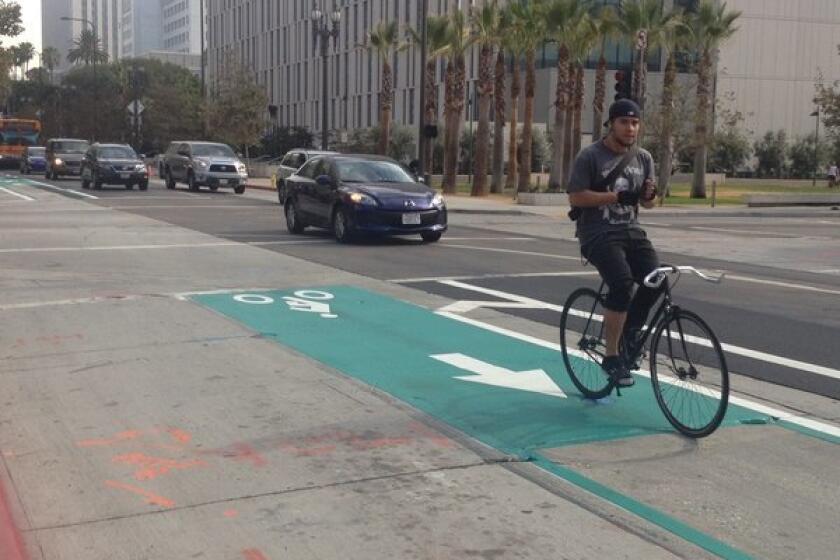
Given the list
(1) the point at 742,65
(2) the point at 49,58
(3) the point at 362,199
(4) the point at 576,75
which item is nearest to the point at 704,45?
(4) the point at 576,75

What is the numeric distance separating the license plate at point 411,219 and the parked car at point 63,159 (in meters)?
32.2

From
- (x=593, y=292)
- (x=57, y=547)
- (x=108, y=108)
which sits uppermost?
(x=108, y=108)

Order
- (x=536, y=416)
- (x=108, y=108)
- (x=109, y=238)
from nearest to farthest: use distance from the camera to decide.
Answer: (x=536, y=416) < (x=109, y=238) < (x=108, y=108)

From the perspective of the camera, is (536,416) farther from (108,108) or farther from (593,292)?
(108,108)

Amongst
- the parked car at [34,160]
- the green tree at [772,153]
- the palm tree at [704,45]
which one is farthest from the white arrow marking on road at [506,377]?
the green tree at [772,153]

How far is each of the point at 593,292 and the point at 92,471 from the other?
351 cm

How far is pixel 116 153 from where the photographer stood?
124 feet

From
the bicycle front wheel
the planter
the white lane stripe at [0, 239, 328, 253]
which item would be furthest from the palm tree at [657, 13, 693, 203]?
the bicycle front wheel

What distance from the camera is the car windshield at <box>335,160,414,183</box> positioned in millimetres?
18516

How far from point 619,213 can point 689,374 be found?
1.09 m

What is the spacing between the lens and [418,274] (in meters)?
13.9

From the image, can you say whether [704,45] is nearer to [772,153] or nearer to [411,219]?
[772,153]

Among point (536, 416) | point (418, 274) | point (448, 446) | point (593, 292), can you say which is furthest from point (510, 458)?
point (418, 274)

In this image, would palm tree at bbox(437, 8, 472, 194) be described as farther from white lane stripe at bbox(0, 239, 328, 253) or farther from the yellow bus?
the yellow bus
